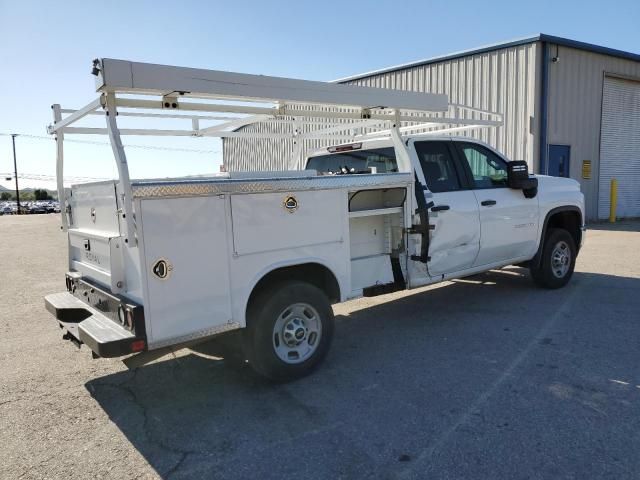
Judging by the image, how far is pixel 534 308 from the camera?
6223 mm

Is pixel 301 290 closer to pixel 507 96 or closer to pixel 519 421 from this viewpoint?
pixel 519 421

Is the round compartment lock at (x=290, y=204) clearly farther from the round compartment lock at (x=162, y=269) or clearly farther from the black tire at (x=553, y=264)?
the black tire at (x=553, y=264)

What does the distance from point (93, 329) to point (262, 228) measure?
139 cm

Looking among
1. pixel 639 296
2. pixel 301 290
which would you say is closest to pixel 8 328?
pixel 301 290

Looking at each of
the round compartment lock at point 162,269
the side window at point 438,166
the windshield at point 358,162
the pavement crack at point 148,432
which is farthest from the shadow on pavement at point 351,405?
the windshield at point 358,162

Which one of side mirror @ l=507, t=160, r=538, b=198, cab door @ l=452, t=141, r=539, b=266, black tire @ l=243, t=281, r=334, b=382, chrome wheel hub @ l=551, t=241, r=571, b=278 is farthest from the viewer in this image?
chrome wheel hub @ l=551, t=241, r=571, b=278

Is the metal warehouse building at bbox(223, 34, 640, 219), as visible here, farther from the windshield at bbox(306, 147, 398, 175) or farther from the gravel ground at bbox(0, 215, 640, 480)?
the gravel ground at bbox(0, 215, 640, 480)

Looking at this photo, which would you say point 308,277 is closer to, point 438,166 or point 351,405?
point 351,405

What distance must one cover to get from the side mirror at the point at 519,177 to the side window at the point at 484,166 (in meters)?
0.13

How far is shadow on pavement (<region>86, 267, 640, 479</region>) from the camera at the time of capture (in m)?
3.05

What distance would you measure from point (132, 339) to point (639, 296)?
631cm

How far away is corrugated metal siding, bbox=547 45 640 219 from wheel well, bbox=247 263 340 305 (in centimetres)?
1282

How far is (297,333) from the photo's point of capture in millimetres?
4188

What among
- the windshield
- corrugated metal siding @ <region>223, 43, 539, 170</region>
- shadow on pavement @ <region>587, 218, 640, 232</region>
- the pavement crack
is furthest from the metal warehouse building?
the pavement crack
